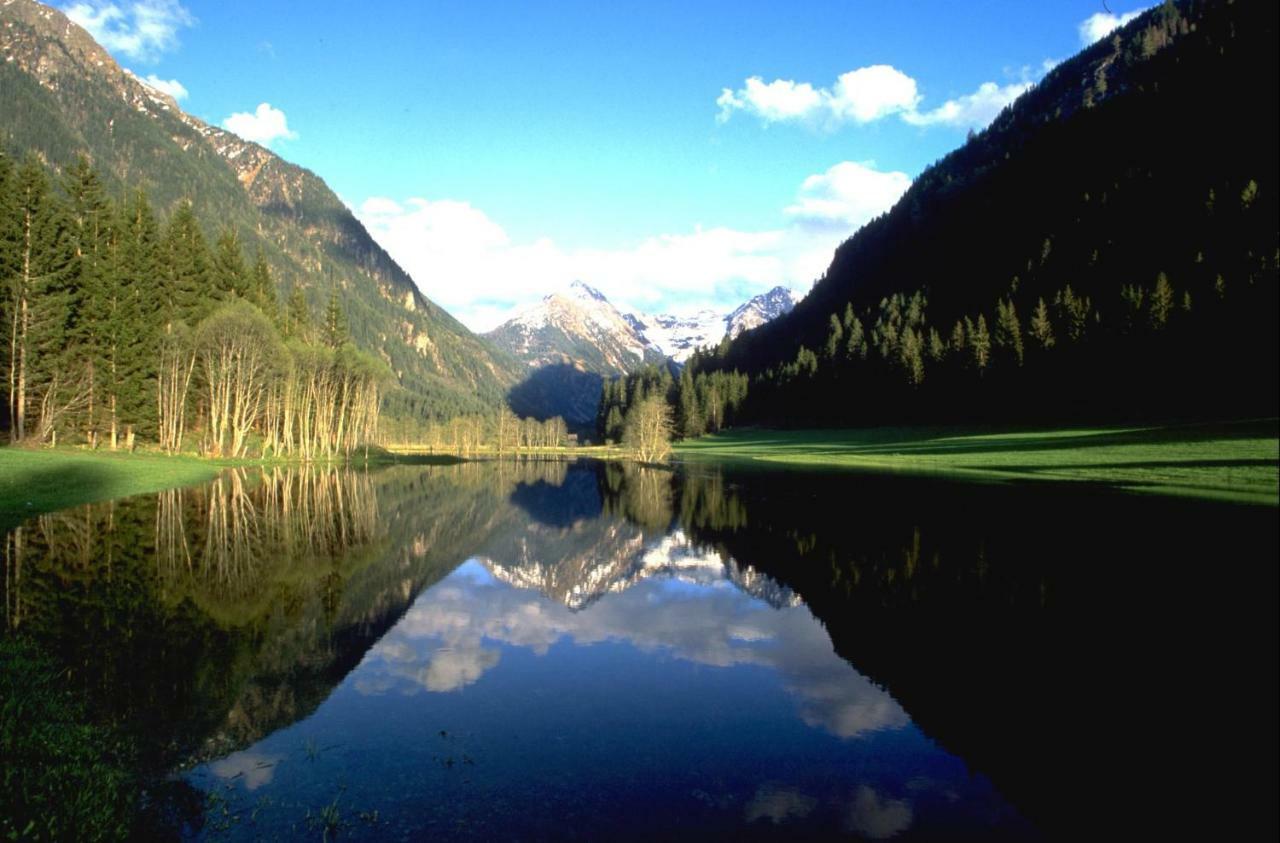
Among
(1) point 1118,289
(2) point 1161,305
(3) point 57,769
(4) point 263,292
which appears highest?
(1) point 1118,289

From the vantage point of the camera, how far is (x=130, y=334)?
59.7m

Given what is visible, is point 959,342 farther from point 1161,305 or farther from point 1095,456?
point 1095,456

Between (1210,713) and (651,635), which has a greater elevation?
(1210,713)

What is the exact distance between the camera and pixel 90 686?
37.4 feet

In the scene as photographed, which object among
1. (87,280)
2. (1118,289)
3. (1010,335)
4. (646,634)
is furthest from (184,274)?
(1118,289)

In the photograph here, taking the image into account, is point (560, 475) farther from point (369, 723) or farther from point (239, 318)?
point (369, 723)

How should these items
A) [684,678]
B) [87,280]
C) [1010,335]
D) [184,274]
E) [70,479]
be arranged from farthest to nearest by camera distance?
[1010,335] < [184,274] < [87,280] < [70,479] < [684,678]

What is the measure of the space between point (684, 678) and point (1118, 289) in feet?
391

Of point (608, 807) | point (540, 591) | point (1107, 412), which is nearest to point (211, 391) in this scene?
point (540, 591)

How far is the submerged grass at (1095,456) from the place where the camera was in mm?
38969

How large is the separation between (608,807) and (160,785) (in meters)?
5.76

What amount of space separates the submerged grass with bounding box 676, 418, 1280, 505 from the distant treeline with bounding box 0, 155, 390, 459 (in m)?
62.9

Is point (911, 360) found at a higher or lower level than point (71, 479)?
higher

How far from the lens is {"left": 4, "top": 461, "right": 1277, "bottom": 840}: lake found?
8.73 meters
